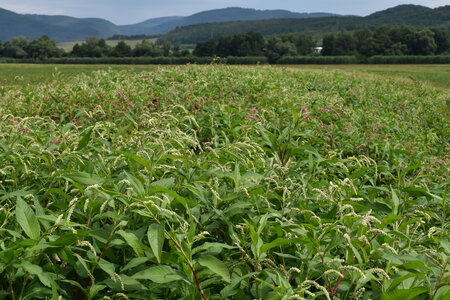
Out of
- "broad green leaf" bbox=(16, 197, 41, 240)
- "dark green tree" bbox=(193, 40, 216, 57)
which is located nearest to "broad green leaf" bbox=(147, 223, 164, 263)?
"broad green leaf" bbox=(16, 197, 41, 240)

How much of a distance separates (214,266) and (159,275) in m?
0.28

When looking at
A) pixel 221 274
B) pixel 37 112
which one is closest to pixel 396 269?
pixel 221 274

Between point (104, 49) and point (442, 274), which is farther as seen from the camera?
point (104, 49)

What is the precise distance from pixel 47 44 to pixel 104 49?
13.4m

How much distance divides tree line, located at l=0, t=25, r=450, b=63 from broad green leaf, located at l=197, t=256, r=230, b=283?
9352 centimetres

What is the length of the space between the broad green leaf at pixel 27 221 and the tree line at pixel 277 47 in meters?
93.5

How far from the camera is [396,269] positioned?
2.23 meters

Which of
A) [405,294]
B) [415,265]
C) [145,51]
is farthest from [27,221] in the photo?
[145,51]

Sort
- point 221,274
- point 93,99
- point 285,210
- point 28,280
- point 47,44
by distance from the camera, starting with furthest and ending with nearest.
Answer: point 47,44
point 93,99
point 285,210
point 28,280
point 221,274

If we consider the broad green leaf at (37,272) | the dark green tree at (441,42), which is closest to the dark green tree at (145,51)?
the dark green tree at (441,42)

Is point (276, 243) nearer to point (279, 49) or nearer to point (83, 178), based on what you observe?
point (83, 178)

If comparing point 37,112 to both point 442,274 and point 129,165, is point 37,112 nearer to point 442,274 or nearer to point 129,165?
point 129,165

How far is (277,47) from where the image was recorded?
3821 inches

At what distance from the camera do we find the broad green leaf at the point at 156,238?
1.97 metres
